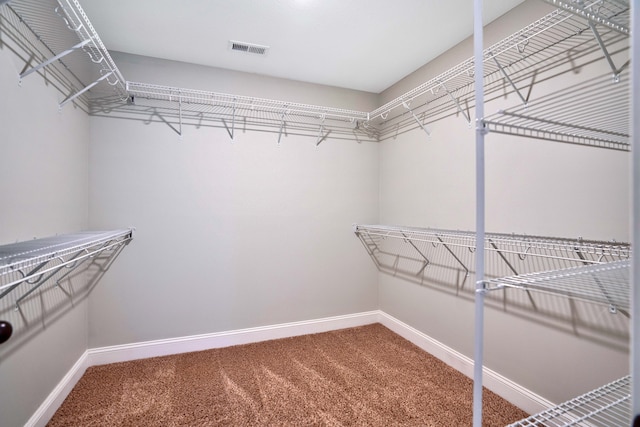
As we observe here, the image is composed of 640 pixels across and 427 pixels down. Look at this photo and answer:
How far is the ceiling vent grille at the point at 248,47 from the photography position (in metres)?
2.01

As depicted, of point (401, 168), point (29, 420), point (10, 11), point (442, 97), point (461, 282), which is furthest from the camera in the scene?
point (401, 168)

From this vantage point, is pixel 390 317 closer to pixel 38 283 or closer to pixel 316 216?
pixel 316 216

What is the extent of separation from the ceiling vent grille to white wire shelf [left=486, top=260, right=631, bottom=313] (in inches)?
79.3

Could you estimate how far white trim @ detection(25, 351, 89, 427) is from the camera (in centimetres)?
142

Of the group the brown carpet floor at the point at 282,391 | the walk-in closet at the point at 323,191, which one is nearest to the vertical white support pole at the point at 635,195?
the walk-in closet at the point at 323,191

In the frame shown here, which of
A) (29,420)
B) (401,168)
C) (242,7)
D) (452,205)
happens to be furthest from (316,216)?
(29,420)

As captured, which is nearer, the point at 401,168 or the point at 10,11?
the point at 10,11

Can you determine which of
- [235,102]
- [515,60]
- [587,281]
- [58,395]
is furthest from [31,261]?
[515,60]

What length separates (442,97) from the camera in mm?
2137

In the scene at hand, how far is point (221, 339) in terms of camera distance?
7.68ft

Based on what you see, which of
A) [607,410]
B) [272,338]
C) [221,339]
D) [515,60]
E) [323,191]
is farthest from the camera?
[323,191]

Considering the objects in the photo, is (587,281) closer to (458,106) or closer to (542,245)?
(542,245)

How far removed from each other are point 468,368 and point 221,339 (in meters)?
1.79

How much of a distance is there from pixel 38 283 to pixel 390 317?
2.43 meters
